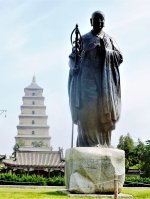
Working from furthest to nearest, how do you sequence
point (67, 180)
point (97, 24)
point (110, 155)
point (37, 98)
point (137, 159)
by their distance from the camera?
point (37, 98)
point (137, 159)
point (97, 24)
point (67, 180)
point (110, 155)

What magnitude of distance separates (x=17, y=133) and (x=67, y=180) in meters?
80.1

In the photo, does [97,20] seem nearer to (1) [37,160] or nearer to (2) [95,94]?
(2) [95,94]

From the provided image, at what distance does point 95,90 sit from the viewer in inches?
359

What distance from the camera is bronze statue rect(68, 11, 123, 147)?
9.04m

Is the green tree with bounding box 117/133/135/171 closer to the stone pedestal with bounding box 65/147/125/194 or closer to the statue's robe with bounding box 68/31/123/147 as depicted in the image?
the statue's robe with bounding box 68/31/123/147

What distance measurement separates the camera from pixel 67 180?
8898mm

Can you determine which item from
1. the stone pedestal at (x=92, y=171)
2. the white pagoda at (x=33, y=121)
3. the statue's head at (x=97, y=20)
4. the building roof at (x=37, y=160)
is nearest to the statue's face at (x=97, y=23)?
the statue's head at (x=97, y=20)

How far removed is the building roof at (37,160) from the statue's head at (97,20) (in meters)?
33.8

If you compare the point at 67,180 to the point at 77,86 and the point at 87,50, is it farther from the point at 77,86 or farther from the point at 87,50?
the point at 87,50

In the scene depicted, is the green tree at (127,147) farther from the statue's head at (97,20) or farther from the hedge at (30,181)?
the statue's head at (97,20)

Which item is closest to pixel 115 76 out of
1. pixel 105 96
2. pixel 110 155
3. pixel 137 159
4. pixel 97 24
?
pixel 105 96

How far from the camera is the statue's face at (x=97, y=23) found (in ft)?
31.1

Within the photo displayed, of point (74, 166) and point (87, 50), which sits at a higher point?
point (87, 50)

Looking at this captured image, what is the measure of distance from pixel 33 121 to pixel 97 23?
7754cm
